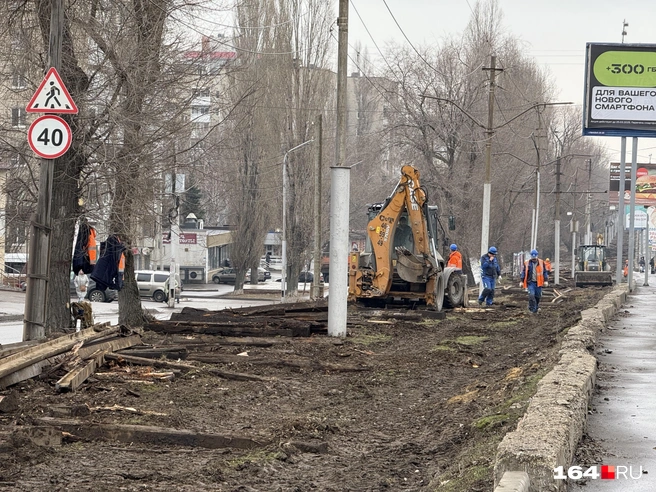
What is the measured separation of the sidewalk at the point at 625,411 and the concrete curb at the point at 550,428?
0.65 ft

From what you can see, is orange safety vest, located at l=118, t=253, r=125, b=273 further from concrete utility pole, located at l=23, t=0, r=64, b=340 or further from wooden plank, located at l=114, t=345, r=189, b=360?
wooden plank, located at l=114, t=345, r=189, b=360

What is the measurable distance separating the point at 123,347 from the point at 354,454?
5.76 metres

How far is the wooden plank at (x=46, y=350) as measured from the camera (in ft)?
35.1

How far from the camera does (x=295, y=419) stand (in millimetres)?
10047

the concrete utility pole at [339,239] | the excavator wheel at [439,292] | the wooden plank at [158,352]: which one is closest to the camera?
the wooden plank at [158,352]

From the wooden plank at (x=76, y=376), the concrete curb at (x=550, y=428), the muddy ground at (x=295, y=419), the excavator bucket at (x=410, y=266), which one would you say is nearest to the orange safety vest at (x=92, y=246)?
the muddy ground at (x=295, y=419)

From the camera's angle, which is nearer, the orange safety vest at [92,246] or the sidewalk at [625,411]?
the sidewalk at [625,411]

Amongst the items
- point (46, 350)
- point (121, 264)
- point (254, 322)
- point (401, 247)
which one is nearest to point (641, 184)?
point (401, 247)

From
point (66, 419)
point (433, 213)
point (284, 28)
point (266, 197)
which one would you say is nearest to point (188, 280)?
point (266, 197)

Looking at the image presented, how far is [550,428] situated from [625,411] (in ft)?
9.55

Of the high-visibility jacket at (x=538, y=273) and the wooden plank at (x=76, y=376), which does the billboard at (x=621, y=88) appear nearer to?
the high-visibility jacket at (x=538, y=273)

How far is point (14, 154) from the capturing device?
1800cm

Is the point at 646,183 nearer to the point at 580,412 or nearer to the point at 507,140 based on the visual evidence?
the point at 507,140

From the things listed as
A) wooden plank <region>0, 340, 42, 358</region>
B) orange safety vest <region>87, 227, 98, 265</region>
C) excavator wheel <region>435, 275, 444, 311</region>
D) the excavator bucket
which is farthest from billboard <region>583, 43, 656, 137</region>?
wooden plank <region>0, 340, 42, 358</region>
